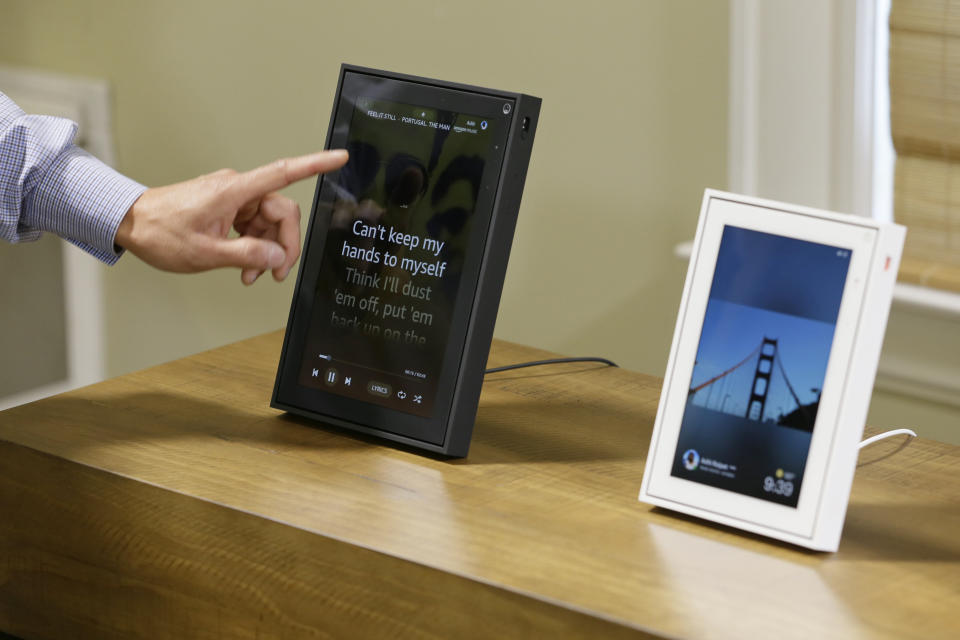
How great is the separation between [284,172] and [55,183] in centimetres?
19

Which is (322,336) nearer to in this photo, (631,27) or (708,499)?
(708,499)

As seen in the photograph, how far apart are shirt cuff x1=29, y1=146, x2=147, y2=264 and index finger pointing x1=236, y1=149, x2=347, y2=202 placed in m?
0.09

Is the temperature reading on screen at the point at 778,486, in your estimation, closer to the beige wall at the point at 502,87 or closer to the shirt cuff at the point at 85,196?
the shirt cuff at the point at 85,196

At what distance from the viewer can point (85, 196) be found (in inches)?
33.0

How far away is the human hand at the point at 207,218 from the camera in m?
0.82

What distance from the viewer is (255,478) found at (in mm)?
741

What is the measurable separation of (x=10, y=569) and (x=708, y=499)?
508 millimetres

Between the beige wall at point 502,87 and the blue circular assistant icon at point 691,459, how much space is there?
846 mm

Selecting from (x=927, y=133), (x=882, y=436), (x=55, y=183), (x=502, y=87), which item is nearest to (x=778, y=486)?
(x=882, y=436)

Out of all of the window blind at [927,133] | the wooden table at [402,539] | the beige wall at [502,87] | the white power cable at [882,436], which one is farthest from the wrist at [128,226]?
the window blind at [927,133]

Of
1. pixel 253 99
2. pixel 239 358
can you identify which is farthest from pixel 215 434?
pixel 253 99

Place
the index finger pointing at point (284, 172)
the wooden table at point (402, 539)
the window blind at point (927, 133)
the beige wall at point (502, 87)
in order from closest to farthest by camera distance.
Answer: the wooden table at point (402, 539), the index finger pointing at point (284, 172), the window blind at point (927, 133), the beige wall at point (502, 87)

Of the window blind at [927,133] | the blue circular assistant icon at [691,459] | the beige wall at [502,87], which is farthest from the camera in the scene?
the beige wall at [502,87]

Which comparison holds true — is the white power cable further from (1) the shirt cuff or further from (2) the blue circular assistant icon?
(1) the shirt cuff
